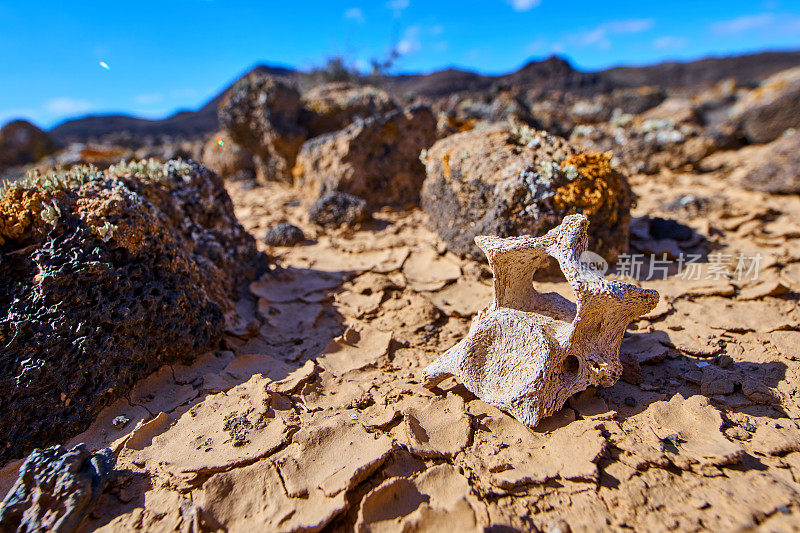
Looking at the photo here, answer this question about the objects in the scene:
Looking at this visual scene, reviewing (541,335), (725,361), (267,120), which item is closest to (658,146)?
(725,361)

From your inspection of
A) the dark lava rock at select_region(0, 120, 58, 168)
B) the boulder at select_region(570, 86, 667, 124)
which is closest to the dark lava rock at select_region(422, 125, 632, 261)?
the boulder at select_region(570, 86, 667, 124)

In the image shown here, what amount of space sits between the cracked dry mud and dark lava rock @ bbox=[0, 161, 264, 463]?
15 centimetres

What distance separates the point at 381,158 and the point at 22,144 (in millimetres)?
15682

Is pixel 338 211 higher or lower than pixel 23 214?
lower

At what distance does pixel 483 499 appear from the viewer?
5.24 feet

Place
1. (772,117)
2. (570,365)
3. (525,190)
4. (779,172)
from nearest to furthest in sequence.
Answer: (570,365) < (525,190) < (779,172) < (772,117)

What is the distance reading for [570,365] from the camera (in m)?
2.12

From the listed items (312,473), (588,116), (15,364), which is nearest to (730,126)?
(588,116)


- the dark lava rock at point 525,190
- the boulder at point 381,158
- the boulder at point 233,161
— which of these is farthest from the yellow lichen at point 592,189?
the boulder at point 233,161

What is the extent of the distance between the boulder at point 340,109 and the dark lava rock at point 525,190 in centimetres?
409

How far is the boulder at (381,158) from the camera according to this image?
553 centimetres

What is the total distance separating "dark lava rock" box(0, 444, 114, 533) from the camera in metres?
1.55

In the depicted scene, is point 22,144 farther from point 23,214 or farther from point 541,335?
point 541,335

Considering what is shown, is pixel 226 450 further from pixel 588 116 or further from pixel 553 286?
pixel 588 116
